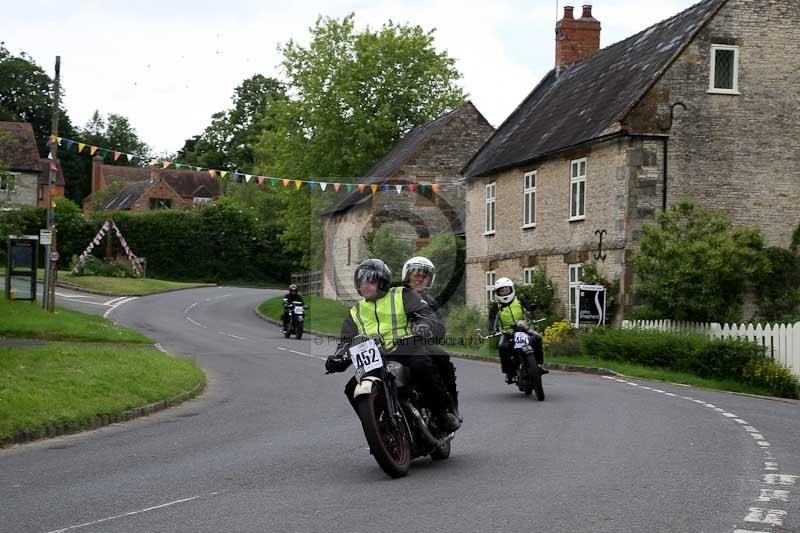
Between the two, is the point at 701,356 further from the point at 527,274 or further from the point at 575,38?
the point at 575,38

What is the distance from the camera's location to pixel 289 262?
75.4 m

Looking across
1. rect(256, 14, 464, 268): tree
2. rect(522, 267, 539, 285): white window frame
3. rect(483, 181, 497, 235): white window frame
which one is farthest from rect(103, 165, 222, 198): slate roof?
rect(522, 267, 539, 285): white window frame

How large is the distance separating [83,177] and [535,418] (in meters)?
104

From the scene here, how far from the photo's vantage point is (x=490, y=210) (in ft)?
133

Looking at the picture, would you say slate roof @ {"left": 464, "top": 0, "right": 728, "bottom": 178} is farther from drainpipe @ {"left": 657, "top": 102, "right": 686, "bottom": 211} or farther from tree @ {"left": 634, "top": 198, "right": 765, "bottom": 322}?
tree @ {"left": 634, "top": 198, "right": 765, "bottom": 322}

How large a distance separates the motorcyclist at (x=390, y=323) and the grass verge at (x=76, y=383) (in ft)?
16.4

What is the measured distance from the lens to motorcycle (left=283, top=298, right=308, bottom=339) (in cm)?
3825

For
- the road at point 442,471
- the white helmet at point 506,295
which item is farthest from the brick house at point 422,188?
the road at point 442,471

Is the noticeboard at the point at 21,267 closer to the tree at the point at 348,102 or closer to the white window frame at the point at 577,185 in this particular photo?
the white window frame at the point at 577,185

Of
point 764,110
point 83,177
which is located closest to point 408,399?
point 764,110

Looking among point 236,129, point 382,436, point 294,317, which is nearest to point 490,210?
point 294,317

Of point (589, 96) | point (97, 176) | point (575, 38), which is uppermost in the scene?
point (97, 176)

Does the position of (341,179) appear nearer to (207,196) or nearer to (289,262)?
(289,262)

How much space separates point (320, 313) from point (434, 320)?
41.0 meters
